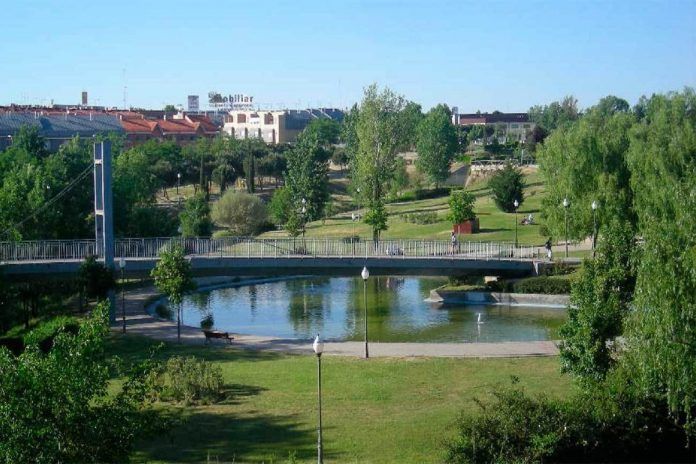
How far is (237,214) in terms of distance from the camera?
204 feet

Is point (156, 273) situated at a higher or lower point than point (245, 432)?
higher

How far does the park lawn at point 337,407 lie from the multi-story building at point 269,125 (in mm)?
109446

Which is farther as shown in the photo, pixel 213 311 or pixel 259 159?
pixel 259 159

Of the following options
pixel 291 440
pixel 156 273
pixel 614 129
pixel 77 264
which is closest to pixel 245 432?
pixel 291 440

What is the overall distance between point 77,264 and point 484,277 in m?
17.4

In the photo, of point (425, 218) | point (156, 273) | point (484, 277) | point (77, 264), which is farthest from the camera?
point (425, 218)

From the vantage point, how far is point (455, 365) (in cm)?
2600

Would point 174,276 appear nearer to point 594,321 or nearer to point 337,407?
point 337,407

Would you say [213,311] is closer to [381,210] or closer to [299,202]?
[381,210]

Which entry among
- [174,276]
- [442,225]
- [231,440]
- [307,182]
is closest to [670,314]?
[231,440]

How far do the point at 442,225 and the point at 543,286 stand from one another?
2065 centimetres

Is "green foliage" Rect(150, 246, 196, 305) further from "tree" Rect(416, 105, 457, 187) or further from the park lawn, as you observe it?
"tree" Rect(416, 105, 457, 187)

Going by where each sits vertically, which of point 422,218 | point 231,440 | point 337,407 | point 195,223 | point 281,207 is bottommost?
point 231,440

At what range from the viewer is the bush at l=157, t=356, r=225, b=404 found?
22.7 metres
